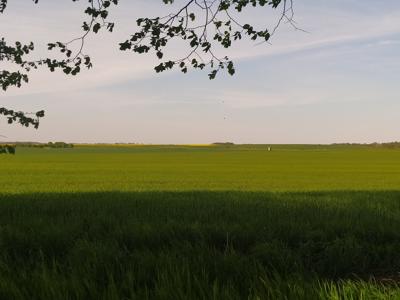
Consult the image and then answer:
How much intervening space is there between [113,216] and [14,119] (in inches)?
144

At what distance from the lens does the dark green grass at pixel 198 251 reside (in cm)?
519

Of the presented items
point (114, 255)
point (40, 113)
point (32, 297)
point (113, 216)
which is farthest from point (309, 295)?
point (113, 216)

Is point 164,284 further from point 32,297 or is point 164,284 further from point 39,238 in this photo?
point 39,238

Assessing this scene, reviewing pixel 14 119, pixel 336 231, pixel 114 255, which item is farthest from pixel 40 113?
pixel 336 231

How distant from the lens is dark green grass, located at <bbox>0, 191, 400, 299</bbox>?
17.0ft

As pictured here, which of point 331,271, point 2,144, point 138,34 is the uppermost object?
point 138,34

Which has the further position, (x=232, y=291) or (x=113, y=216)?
(x=113, y=216)

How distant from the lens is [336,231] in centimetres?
1000

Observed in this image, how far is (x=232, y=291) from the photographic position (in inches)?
202

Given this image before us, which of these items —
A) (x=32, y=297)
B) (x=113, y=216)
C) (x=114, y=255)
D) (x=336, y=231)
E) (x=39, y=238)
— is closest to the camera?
(x=32, y=297)

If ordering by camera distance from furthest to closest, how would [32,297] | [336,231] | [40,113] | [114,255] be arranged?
[336,231]
[40,113]
[114,255]
[32,297]

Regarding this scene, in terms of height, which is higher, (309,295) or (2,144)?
(2,144)

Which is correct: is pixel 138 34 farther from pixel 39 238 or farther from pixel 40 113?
pixel 39 238

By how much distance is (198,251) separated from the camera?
7.28 metres
